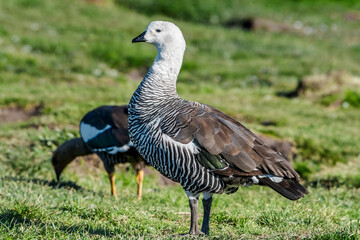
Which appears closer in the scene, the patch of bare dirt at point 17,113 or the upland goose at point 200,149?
the upland goose at point 200,149

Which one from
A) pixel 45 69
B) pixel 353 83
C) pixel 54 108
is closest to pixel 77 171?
pixel 54 108

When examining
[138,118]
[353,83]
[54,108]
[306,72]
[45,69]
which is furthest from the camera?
[306,72]

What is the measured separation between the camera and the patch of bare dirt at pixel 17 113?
9805 millimetres

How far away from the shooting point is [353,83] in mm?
12289

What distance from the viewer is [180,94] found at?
39.3 feet

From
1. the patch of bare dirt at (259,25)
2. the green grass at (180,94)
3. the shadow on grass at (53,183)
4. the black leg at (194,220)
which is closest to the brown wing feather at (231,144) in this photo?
the black leg at (194,220)

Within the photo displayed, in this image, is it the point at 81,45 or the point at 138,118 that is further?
the point at 81,45

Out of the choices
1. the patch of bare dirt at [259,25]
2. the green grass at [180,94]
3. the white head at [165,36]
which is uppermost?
the white head at [165,36]

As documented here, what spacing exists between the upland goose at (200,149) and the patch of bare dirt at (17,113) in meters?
5.69

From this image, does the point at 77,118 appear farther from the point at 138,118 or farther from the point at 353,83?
the point at 353,83

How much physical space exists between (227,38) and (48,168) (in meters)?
12.2

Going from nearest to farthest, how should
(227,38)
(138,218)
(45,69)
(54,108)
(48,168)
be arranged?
(138,218) → (48,168) → (54,108) → (45,69) → (227,38)

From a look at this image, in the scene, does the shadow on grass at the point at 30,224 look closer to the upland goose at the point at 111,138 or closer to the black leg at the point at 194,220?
the black leg at the point at 194,220

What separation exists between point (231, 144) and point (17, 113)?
266 inches
